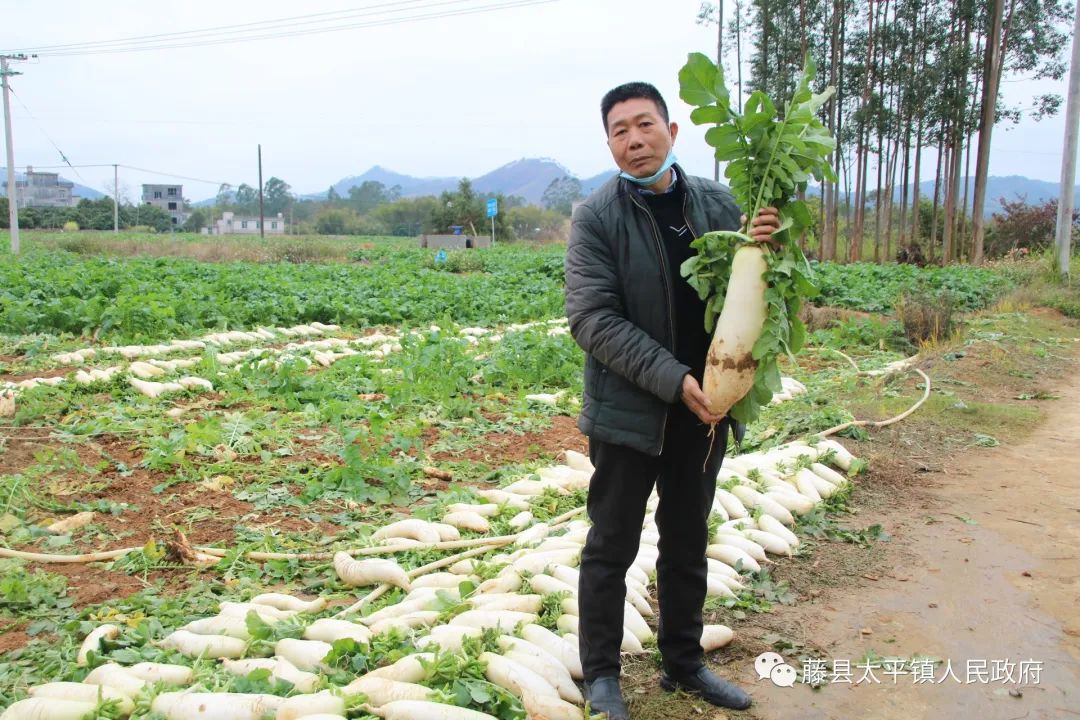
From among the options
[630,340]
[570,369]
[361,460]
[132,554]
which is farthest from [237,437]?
[630,340]

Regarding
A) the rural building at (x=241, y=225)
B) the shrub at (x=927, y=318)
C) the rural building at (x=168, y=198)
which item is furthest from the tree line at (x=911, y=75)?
the rural building at (x=168, y=198)

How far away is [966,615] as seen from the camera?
141 inches

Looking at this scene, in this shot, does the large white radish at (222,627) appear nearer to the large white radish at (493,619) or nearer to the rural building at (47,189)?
the large white radish at (493,619)

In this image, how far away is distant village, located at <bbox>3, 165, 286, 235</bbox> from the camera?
297 ft

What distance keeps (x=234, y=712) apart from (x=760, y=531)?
2.83 meters

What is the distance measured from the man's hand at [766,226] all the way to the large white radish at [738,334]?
0.13 feet

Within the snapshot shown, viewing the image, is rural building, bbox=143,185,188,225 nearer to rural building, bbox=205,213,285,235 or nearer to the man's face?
rural building, bbox=205,213,285,235

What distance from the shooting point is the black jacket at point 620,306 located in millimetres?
2523

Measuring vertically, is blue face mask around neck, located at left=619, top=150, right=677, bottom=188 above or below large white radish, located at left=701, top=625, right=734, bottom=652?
above

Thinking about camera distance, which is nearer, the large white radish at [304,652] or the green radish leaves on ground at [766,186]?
the green radish leaves on ground at [766,186]

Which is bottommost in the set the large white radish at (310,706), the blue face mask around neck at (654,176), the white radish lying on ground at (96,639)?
the white radish lying on ground at (96,639)

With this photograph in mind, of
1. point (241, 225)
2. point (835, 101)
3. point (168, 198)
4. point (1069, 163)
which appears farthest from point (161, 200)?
point (1069, 163)

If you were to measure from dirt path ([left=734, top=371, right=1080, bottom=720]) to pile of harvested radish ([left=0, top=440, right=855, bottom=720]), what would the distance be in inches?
18.5

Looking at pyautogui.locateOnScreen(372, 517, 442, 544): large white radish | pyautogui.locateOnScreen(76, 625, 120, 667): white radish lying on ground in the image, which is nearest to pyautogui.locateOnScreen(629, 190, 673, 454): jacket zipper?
pyautogui.locateOnScreen(372, 517, 442, 544): large white radish
